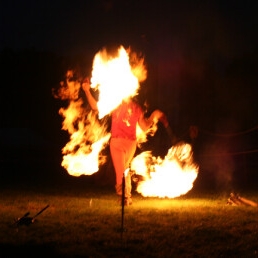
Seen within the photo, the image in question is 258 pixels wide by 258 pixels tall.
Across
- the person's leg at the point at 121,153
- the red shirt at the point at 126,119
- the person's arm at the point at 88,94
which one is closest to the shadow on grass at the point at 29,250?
the person's leg at the point at 121,153

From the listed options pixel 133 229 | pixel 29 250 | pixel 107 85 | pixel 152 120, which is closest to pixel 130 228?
pixel 133 229

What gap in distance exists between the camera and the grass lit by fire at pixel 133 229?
25.3ft

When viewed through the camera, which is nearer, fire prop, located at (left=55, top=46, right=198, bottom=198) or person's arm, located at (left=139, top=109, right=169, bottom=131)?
fire prop, located at (left=55, top=46, right=198, bottom=198)

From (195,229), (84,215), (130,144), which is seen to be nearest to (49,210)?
(84,215)

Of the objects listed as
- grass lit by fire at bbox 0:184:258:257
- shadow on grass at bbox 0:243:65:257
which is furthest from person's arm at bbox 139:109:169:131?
shadow on grass at bbox 0:243:65:257

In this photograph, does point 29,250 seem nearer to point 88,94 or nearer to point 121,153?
point 121,153

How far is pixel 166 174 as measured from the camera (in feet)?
39.7

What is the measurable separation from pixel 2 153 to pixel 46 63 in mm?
10949

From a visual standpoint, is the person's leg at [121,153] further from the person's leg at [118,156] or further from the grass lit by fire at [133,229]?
the grass lit by fire at [133,229]

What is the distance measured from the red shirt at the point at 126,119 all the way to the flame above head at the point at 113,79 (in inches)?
5.9

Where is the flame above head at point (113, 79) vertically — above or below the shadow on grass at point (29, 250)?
above

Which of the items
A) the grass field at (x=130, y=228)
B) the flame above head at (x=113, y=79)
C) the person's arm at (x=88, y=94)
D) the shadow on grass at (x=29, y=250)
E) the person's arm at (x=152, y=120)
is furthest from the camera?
the person's arm at (x=152, y=120)

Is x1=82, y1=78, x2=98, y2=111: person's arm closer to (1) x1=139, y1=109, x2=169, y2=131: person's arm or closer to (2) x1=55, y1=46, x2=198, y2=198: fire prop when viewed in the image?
(2) x1=55, y1=46, x2=198, y2=198: fire prop

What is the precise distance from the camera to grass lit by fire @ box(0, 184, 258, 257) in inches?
304
